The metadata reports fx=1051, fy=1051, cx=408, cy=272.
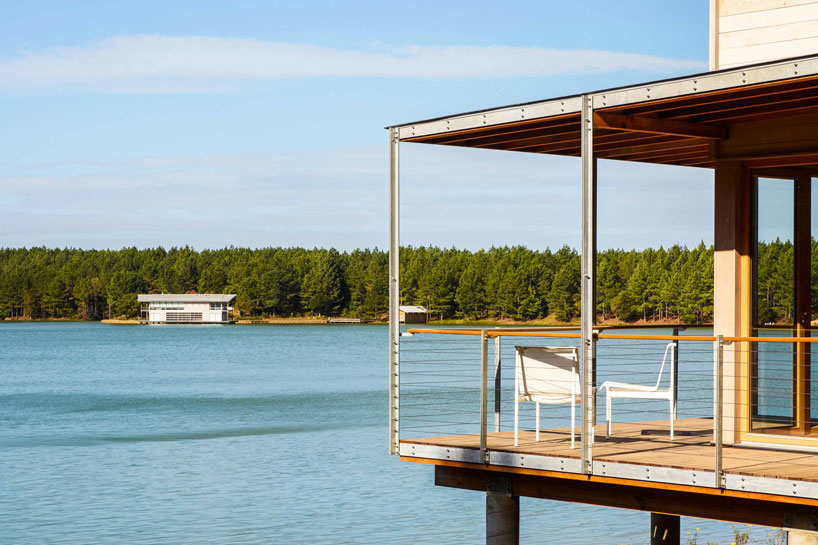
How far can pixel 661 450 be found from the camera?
26.6 feet

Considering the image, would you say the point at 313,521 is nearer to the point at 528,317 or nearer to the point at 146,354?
the point at 146,354

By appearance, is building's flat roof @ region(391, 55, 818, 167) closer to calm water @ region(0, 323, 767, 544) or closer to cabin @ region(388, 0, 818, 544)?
cabin @ region(388, 0, 818, 544)

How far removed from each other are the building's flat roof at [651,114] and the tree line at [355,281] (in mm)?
52969

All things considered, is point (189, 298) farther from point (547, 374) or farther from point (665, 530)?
point (547, 374)

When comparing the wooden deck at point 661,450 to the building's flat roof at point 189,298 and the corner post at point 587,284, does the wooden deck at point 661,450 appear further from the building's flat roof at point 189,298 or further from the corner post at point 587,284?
the building's flat roof at point 189,298

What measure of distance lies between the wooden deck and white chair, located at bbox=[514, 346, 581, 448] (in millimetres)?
340

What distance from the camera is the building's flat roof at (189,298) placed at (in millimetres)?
130125

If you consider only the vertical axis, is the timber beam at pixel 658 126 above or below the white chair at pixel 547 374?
above

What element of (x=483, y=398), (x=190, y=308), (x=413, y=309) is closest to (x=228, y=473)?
(x=483, y=398)

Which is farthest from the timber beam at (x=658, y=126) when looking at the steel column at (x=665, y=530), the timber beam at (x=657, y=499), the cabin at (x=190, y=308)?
the cabin at (x=190, y=308)

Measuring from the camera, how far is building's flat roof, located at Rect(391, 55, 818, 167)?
21.6 ft

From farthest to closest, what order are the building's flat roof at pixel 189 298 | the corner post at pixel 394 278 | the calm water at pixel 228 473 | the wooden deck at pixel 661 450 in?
the building's flat roof at pixel 189 298 → the calm water at pixel 228 473 → the corner post at pixel 394 278 → the wooden deck at pixel 661 450

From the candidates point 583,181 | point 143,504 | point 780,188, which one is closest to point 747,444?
point 780,188

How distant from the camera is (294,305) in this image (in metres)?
130
